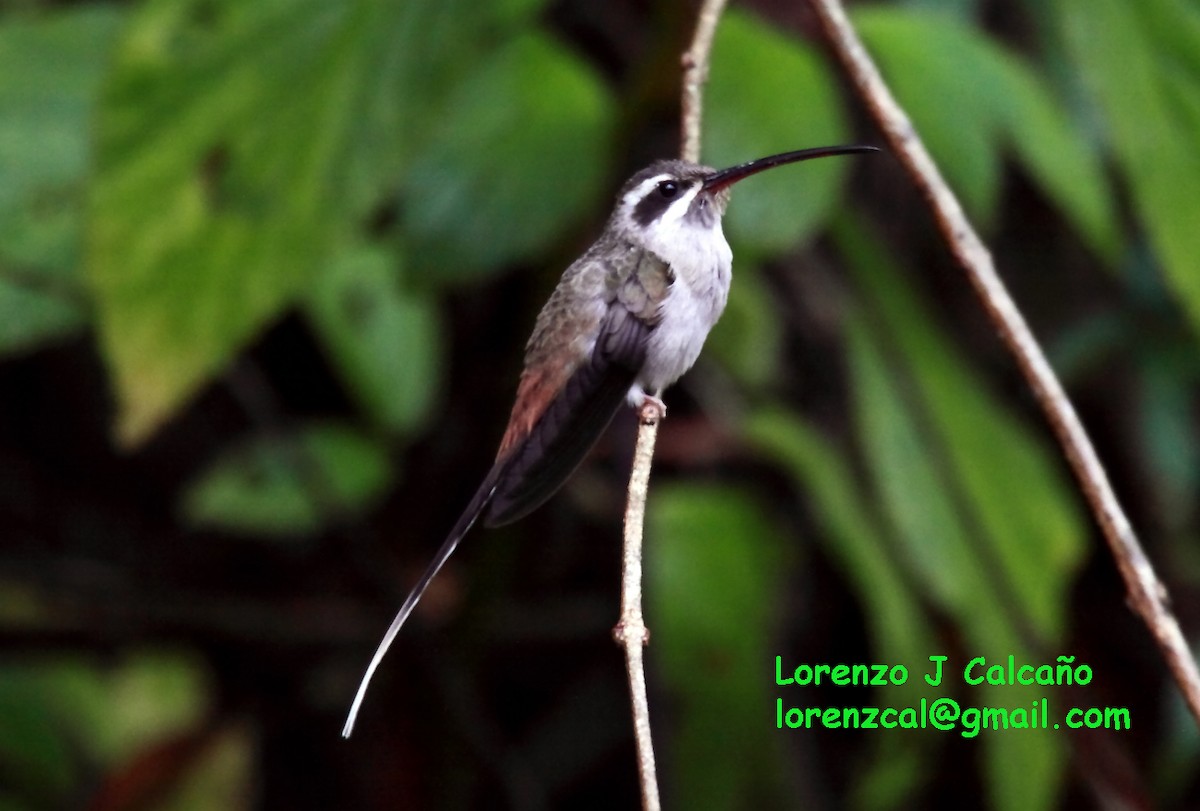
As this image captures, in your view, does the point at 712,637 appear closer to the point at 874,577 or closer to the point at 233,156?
the point at 874,577

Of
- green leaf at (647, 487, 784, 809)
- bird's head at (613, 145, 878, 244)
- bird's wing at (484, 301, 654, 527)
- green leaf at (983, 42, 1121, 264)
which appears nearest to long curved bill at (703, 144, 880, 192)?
bird's head at (613, 145, 878, 244)

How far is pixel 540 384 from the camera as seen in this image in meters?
1.67

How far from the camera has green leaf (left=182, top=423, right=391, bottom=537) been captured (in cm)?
326

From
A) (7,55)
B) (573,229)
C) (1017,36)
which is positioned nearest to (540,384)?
(573,229)

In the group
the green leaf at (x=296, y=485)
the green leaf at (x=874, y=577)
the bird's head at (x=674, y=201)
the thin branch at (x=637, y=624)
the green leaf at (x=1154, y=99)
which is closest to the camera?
the thin branch at (x=637, y=624)

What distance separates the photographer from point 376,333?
302cm

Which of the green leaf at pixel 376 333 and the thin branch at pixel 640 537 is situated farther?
the green leaf at pixel 376 333

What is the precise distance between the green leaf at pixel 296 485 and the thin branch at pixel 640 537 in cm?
180

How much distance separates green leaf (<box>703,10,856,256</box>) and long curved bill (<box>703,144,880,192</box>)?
589 mm

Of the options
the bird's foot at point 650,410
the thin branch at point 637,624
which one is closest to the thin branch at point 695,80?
the bird's foot at point 650,410

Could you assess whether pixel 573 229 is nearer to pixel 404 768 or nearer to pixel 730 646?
pixel 730 646

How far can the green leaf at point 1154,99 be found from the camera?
2193 millimetres

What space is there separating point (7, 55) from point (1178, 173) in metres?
2.14

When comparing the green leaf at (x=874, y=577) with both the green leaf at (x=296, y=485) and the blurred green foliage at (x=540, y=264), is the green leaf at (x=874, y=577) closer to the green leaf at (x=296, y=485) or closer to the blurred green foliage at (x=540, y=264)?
the blurred green foliage at (x=540, y=264)
